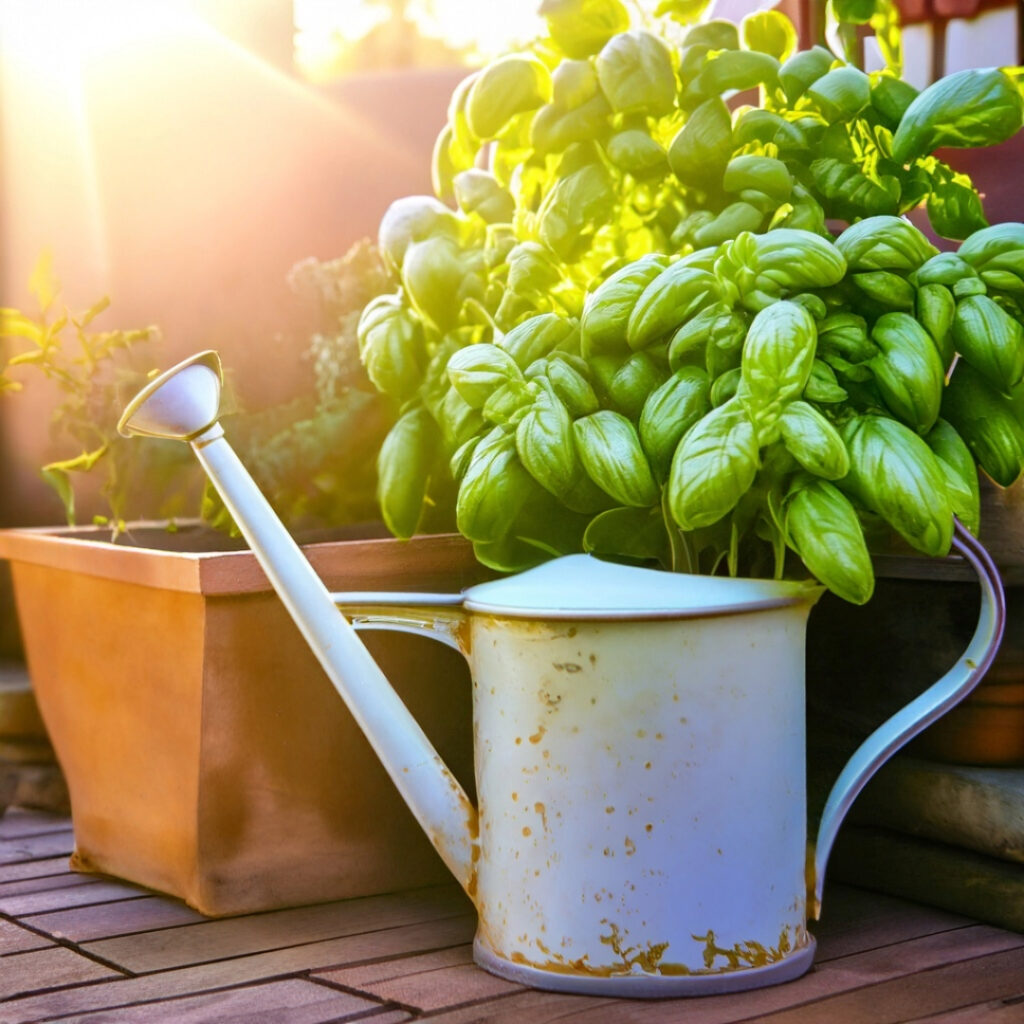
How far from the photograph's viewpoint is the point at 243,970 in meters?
1.07

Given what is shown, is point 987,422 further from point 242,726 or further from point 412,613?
point 242,726

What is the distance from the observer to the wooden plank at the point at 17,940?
1.14 m

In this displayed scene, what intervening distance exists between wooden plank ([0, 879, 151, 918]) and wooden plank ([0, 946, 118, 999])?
0.46 ft

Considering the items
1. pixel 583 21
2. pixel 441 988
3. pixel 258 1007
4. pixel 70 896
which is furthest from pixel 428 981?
pixel 583 21

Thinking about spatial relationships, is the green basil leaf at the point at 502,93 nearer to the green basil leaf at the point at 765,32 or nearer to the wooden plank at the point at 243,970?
the green basil leaf at the point at 765,32

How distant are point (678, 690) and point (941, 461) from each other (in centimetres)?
25

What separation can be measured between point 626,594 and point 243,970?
1.40ft

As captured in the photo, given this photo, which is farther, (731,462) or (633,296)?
(633,296)

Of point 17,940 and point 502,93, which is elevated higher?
point 502,93

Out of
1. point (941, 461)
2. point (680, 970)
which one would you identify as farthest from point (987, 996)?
point (941, 461)

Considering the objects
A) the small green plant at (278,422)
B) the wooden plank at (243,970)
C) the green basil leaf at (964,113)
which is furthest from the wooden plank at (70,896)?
the green basil leaf at (964,113)

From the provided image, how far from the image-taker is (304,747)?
1.24 metres

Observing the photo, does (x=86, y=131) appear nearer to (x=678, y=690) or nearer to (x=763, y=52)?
(x=763, y=52)

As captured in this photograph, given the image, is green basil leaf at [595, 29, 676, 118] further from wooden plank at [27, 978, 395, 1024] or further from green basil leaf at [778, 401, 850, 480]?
wooden plank at [27, 978, 395, 1024]
